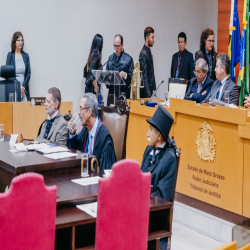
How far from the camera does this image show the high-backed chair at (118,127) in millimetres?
4828

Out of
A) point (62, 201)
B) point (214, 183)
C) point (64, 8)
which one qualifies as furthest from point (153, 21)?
point (62, 201)

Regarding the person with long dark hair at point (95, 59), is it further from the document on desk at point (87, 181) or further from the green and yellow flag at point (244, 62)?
the document on desk at point (87, 181)

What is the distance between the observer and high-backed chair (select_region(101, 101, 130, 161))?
4828 millimetres

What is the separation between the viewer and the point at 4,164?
371cm

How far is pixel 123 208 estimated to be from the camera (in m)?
2.85

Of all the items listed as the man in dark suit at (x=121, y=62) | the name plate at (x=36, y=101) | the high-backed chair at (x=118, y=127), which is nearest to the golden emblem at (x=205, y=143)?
the high-backed chair at (x=118, y=127)

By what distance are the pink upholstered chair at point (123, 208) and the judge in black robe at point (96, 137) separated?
142cm

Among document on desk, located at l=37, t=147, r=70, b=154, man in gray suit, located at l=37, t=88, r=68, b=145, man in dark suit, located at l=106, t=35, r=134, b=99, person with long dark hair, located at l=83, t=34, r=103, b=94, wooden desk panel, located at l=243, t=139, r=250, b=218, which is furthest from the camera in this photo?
person with long dark hair, located at l=83, t=34, r=103, b=94

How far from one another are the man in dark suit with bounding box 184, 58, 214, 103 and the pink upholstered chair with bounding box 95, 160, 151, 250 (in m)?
3.57

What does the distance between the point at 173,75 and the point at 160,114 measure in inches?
245

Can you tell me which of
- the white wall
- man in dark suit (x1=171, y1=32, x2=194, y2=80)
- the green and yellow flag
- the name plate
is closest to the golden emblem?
the green and yellow flag

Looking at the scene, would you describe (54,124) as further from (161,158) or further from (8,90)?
(8,90)

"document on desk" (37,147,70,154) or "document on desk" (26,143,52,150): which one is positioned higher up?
"document on desk" (26,143,52,150)

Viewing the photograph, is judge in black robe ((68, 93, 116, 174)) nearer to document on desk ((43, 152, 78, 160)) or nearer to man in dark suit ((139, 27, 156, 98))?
document on desk ((43, 152, 78, 160))
